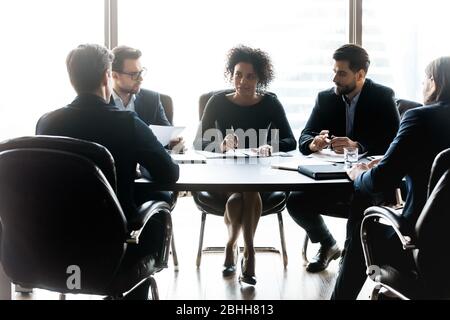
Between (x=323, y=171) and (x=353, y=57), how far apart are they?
4.38 ft

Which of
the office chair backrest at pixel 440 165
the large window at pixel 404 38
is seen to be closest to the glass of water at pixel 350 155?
the office chair backrest at pixel 440 165

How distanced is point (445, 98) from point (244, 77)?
5.39ft

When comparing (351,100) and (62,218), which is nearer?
(62,218)

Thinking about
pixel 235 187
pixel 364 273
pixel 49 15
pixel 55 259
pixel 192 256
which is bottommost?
pixel 192 256

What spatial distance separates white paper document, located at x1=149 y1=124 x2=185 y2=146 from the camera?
270 cm

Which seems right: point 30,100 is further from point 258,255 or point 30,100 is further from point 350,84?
point 350,84

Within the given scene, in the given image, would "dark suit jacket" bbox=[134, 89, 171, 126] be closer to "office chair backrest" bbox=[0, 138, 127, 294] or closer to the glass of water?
the glass of water

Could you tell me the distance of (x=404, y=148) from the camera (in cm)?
183

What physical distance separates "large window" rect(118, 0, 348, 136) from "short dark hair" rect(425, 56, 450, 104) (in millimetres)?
2621

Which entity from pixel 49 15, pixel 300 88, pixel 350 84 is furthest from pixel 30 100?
pixel 350 84

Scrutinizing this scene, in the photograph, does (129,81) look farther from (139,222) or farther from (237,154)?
(139,222)

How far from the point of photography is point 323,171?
216cm

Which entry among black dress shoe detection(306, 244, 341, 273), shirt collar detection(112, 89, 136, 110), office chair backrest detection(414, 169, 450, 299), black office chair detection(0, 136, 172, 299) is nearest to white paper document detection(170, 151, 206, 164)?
shirt collar detection(112, 89, 136, 110)

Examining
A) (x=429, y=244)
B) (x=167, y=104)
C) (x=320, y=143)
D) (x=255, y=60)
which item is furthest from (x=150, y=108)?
(x=429, y=244)
